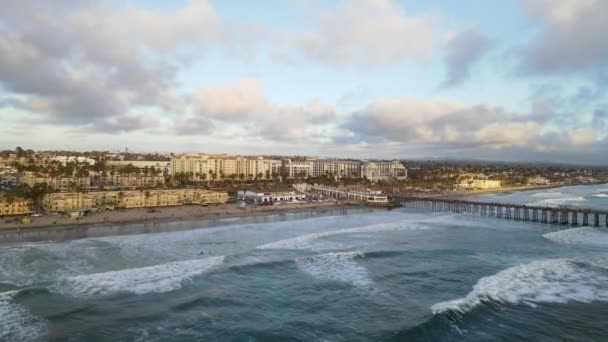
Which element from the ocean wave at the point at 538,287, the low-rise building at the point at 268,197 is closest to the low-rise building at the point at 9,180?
the low-rise building at the point at 268,197

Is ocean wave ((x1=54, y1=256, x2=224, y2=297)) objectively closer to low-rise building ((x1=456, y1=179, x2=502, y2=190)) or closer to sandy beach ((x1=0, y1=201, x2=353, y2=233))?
sandy beach ((x1=0, y1=201, x2=353, y2=233))

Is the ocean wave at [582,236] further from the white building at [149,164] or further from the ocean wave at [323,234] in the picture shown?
the white building at [149,164]

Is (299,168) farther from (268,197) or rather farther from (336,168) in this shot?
(268,197)

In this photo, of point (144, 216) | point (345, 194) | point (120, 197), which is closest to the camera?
point (144, 216)

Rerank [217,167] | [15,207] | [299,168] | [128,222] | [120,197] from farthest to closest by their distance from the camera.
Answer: [299,168] → [217,167] → [120,197] → [15,207] → [128,222]

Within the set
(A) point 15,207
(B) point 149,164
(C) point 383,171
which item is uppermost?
(B) point 149,164

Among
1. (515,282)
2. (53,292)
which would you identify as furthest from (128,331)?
(515,282)

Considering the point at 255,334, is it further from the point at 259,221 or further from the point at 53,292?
the point at 259,221

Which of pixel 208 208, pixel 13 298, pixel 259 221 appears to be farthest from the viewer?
pixel 208 208

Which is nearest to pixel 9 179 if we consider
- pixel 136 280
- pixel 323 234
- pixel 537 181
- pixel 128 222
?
pixel 128 222
